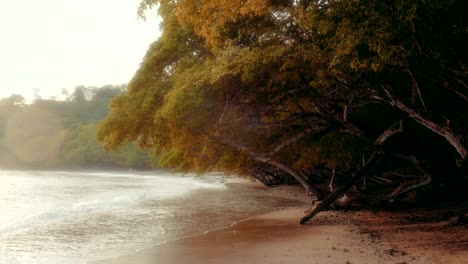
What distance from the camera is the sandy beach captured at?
8.29m

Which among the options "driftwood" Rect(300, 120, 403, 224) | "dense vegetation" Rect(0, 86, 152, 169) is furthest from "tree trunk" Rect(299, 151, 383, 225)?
"dense vegetation" Rect(0, 86, 152, 169)

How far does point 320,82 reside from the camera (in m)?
10.6

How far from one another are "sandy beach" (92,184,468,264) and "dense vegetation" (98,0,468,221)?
127 centimetres

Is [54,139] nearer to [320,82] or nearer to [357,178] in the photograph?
[357,178]

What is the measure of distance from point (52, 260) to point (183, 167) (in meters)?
21.0

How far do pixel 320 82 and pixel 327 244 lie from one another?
367 cm

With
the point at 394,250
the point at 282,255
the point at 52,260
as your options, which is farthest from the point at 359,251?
the point at 52,260

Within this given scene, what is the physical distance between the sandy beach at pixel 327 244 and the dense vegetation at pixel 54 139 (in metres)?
76.2

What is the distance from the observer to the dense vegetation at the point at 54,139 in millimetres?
96000

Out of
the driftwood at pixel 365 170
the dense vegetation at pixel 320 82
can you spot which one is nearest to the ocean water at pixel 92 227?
the dense vegetation at pixel 320 82

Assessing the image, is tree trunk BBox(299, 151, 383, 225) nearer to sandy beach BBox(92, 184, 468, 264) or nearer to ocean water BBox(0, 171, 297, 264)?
sandy beach BBox(92, 184, 468, 264)

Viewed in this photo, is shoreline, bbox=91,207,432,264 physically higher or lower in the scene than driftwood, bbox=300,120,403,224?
lower

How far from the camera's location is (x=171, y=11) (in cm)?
1471

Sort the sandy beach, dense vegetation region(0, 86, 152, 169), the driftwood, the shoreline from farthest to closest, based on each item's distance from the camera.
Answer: dense vegetation region(0, 86, 152, 169) < the driftwood < the shoreline < the sandy beach
